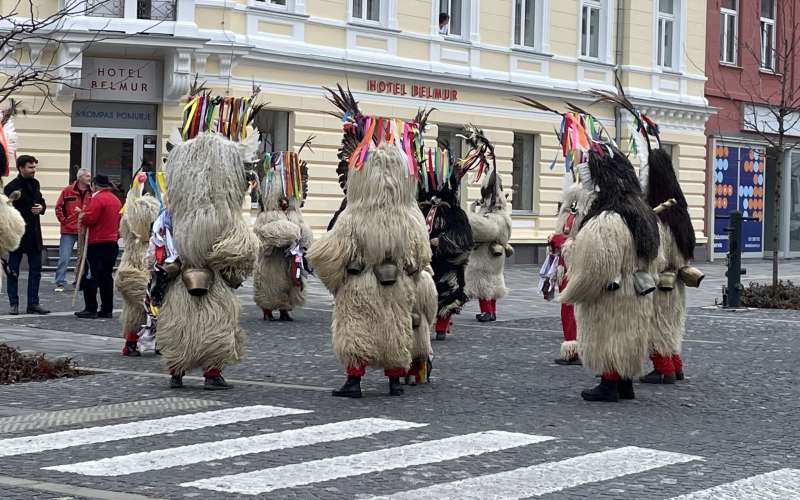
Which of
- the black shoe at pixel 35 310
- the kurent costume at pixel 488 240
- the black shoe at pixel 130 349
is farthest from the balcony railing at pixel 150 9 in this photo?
the black shoe at pixel 130 349

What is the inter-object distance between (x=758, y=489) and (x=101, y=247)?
10.6 meters

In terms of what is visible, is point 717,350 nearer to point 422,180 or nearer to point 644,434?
point 422,180

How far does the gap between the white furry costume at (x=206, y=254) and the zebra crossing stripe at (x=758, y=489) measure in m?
4.23

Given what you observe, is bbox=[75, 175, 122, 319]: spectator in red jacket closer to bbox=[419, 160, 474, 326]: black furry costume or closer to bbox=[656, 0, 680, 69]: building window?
bbox=[419, 160, 474, 326]: black furry costume

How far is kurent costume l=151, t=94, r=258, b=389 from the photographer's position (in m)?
10.3

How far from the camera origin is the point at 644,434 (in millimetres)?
8945

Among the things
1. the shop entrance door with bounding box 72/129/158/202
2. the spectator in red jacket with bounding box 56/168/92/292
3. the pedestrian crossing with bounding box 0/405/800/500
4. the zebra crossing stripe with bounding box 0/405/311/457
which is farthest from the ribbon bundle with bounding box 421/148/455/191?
the shop entrance door with bounding box 72/129/158/202

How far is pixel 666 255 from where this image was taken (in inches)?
448

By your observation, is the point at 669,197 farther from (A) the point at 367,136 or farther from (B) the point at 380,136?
(A) the point at 367,136

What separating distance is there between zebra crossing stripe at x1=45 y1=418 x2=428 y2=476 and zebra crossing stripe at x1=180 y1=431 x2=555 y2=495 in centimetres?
46

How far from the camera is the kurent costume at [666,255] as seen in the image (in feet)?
37.2

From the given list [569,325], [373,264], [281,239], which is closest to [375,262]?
[373,264]

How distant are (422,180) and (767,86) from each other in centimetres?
2757

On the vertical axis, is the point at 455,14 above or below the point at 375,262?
above
